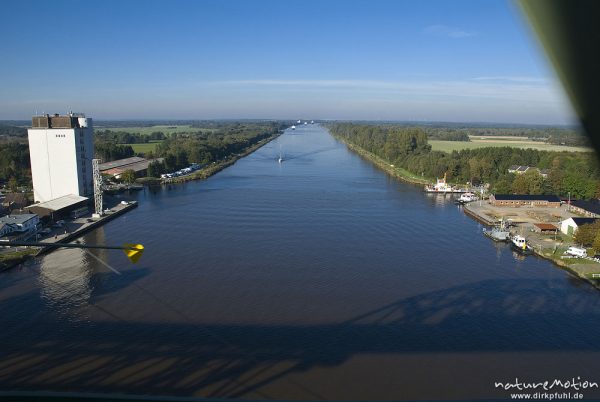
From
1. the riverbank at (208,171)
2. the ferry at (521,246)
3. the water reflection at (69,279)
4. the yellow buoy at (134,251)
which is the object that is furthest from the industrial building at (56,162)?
the yellow buoy at (134,251)

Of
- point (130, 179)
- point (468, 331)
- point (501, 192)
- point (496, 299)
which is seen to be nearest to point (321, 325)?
point (468, 331)

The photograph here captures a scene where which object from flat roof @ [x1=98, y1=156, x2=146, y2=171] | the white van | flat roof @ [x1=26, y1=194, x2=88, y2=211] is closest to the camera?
the white van

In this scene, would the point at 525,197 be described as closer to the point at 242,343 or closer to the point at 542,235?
the point at 542,235

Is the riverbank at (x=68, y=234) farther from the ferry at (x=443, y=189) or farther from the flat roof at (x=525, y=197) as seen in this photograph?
the flat roof at (x=525, y=197)

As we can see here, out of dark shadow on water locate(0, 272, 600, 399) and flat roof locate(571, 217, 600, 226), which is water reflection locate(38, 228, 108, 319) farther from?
flat roof locate(571, 217, 600, 226)

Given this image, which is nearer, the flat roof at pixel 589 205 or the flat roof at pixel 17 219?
the flat roof at pixel 17 219

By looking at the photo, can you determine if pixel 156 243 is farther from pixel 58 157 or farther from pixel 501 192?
pixel 501 192

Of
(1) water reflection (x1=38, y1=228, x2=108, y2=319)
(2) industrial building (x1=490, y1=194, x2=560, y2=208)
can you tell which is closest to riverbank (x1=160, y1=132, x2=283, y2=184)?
(1) water reflection (x1=38, y1=228, x2=108, y2=319)
